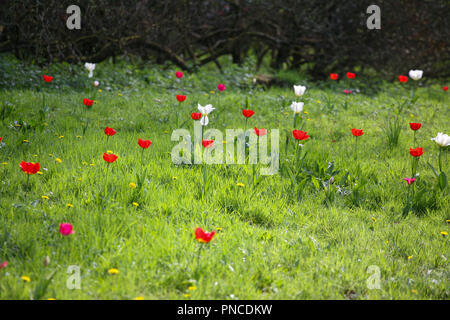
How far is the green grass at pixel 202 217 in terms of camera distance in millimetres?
2105

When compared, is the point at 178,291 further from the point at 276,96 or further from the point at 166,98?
the point at 276,96

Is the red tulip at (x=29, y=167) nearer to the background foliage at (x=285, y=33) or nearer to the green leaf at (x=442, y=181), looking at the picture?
the green leaf at (x=442, y=181)

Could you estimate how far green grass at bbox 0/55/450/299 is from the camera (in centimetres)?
211

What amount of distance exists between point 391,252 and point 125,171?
6.44ft

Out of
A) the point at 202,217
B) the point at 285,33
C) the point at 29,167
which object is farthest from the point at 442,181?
the point at 285,33

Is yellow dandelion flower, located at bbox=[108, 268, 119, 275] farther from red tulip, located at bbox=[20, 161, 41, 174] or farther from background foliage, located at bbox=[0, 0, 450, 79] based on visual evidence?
background foliage, located at bbox=[0, 0, 450, 79]

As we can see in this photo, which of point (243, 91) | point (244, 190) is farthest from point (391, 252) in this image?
point (243, 91)

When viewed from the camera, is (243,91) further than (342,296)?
Yes

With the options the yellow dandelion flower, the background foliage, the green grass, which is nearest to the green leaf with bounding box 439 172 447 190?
the green grass

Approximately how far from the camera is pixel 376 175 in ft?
11.7

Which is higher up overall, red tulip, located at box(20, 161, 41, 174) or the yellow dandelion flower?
red tulip, located at box(20, 161, 41, 174)

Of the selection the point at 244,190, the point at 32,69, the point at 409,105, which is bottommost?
the point at 244,190

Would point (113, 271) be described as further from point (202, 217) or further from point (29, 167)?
point (29, 167)
